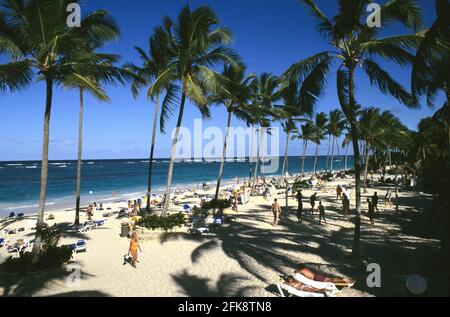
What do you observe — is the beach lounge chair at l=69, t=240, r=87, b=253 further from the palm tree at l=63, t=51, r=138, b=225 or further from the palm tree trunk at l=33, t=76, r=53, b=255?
the palm tree at l=63, t=51, r=138, b=225

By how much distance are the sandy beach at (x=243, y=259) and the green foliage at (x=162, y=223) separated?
403mm

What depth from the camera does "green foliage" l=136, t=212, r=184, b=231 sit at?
1278cm

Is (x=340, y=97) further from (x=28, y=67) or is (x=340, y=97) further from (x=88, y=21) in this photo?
(x=28, y=67)

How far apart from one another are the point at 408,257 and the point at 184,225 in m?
8.63

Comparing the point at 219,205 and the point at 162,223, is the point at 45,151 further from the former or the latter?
the point at 219,205

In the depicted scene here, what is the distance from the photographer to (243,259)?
10.1 meters

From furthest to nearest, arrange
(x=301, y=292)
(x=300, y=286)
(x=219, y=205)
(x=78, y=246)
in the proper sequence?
(x=219, y=205), (x=78, y=246), (x=300, y=286), (x=301, y=292)

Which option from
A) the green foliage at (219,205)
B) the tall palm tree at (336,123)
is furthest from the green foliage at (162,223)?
the tall palm tree at (336,123)

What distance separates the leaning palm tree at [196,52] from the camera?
40.4 feet

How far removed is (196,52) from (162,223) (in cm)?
731

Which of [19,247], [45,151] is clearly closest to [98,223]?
[19,247]

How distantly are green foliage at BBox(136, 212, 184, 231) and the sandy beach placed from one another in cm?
40

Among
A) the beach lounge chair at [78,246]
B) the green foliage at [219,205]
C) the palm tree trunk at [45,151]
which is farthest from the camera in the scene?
the green foliage at [219,205]

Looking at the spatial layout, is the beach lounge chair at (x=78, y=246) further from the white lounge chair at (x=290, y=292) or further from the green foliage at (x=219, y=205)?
the green foliage at (x=219, y=205)
